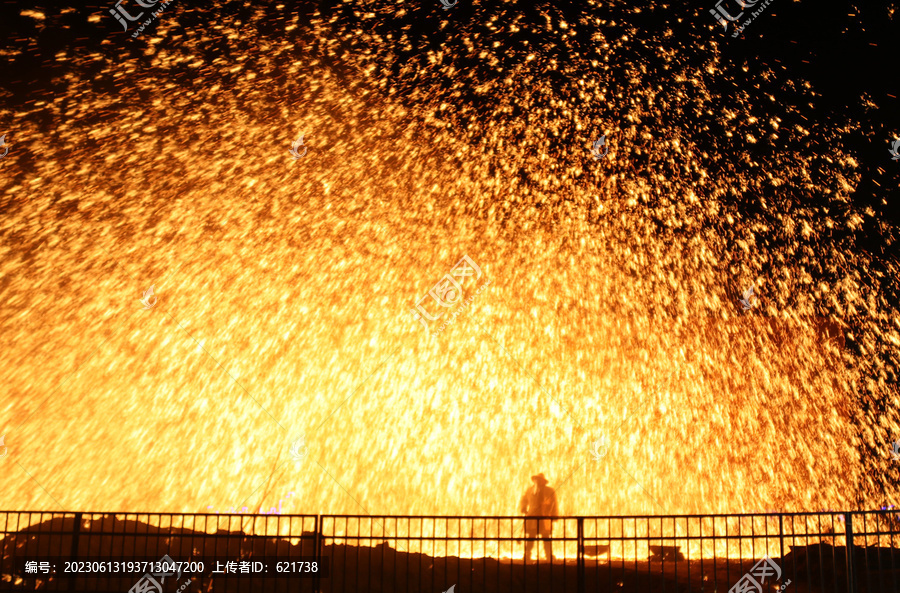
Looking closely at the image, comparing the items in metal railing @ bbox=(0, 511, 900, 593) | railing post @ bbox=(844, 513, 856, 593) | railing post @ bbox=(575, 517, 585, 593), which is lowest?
metal railing @ bbox=(0, 511, 900, 593)

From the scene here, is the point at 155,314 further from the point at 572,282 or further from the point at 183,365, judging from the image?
the point at 572,282

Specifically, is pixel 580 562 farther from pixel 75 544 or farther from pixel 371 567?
pixel 75 544

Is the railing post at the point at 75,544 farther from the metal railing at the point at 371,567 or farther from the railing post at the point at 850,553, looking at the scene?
the railing post at the point at 850,553

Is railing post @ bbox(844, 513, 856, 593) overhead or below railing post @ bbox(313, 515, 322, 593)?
overhead

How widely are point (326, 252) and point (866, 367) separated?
1568 centimetres

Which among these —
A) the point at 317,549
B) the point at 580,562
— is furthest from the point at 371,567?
the point at 580,562

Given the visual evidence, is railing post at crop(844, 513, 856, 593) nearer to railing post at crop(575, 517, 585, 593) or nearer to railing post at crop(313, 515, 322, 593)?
railing post at crop(575, 517, 585, 593)

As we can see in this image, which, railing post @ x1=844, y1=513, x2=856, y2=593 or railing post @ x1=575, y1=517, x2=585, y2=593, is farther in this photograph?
railing post @ x1=575, y1=517, x2=585, y2=593

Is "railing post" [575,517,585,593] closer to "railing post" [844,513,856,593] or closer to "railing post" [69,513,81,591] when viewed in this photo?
"railing post" [844,513,856,593]

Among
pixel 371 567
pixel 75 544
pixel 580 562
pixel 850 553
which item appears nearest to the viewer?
pixel 850 553

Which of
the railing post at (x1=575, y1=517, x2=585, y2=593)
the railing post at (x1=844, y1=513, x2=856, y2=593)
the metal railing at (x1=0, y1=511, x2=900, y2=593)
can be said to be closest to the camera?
the railing post at (x1=844, y1=513, x2=856, y2=593)

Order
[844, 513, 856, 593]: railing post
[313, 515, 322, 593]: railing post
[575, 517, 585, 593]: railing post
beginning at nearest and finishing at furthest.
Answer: [844, 513, 856, 593]: railing post
[575, 517, 585, 593]: railing post
[313, 515, 322, 593]: railing post

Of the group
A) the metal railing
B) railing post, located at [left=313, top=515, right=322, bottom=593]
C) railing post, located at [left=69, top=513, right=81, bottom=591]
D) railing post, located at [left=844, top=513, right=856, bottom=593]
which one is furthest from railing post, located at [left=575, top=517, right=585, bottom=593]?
railing post, located at [left=69, top=513, right=81, bottom=591]

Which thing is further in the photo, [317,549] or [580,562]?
[317,549]
